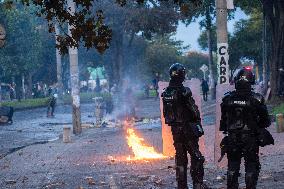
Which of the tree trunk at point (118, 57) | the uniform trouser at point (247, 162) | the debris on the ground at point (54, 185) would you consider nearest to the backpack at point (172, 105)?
the uniform trouser at point (247, 162)

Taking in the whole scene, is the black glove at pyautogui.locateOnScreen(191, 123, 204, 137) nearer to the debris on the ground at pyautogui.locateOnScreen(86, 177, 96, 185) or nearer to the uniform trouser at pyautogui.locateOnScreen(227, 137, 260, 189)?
the uniform trouser at pyautogui.locateOnScreen(227, 137, 260, 189)

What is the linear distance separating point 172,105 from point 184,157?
845 mm

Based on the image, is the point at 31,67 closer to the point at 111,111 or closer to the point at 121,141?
the point at 111,111

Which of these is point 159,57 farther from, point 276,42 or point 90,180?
point 90,180

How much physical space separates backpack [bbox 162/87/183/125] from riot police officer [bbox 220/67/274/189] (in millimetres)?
1288

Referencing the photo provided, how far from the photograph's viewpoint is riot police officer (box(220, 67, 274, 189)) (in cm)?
775

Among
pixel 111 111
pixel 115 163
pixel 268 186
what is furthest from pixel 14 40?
pixel 268 186

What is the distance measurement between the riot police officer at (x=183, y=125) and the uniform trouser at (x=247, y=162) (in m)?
1.12

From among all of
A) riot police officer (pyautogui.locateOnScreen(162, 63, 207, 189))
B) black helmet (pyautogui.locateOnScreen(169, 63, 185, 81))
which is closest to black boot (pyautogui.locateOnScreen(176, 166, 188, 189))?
riot police officer (pyautogui.locateOnScreen(162, 63, 207, 189))

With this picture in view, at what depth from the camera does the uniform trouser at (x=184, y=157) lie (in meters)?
8.95

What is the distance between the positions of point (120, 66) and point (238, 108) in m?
51.2

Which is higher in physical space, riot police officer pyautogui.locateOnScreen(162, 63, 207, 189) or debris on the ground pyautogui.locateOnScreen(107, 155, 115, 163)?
riot police officer pyautogui.locateOnScreen(162, 63, 207, 189)

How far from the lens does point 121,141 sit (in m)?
20.0

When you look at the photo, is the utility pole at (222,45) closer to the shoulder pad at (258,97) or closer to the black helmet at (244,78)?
the black helmet at (244,78)
